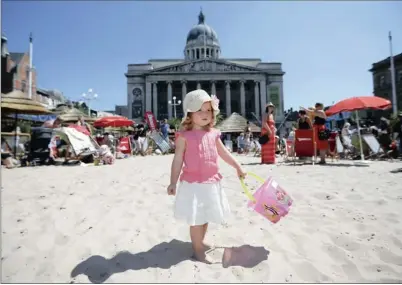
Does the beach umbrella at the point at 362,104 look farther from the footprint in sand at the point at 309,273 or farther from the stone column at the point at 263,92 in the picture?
the stone column at the point at 263,92

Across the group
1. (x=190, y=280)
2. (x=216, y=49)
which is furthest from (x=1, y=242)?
(x=216, y=49)

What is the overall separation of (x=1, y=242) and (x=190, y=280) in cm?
192

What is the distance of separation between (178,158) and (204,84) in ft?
194

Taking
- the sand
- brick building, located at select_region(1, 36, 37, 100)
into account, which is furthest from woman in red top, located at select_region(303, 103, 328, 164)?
brick building, located at select_region(1, 36, 37, 100)

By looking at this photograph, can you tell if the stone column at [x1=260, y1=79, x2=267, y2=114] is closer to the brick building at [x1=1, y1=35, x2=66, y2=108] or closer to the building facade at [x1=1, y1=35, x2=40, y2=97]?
the brick building at [x1=1, y1=35, x2=66, y2=108]

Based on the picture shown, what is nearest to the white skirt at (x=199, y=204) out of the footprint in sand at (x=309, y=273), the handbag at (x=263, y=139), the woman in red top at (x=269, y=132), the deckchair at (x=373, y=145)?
the footprint in sand at (x=309, y=273)

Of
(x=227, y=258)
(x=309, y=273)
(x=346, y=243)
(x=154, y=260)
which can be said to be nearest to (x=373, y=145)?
(x=346, y=243)

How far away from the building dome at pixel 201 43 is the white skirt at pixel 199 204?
2844 inches

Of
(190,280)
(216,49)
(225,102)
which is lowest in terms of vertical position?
(190,280)

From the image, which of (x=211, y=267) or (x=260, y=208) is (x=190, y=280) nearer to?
(x=211, y=267)

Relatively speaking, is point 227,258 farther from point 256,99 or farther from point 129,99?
point 256,99

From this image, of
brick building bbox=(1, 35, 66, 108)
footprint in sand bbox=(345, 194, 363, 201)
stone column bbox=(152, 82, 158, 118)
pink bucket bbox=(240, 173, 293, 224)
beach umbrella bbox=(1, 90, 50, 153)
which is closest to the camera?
pink bucket bbox=(240, 173, 293, 224)

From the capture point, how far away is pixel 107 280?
2043 millimetres

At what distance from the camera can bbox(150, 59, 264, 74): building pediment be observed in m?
57.8
